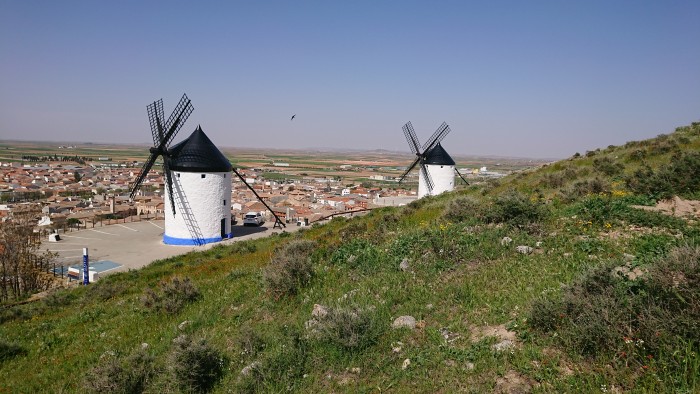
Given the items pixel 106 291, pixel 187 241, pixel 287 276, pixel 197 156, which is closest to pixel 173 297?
pixel 287 276

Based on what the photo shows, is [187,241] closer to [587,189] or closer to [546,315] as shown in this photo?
[587,189]

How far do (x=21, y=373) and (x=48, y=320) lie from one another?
4.38 metres

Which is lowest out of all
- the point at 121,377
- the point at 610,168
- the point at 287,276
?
the point at 121,377

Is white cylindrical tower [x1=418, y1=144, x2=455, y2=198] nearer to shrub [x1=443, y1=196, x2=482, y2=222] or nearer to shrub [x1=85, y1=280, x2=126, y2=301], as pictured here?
shrub [x1=443, y1=196, x2=482, y2=222]

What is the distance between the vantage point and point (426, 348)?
16.0ft

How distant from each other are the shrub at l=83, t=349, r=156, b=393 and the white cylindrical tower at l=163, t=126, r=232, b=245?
20.6 metres

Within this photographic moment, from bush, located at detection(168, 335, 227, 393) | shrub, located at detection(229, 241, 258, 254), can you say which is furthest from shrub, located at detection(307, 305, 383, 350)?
shrub, located at detection(229, 241, 258, 254)

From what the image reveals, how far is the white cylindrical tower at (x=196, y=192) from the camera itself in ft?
82.7

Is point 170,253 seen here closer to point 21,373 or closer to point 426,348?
point 21,373

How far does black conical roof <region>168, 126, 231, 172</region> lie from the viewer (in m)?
25.1

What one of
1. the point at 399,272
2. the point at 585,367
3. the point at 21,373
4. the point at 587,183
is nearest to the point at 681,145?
the point at 587,183

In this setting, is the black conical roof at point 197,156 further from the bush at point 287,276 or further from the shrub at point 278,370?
the shrub at point 278,370

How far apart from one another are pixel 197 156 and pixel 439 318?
23234 millimetres

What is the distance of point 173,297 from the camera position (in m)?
9.33
